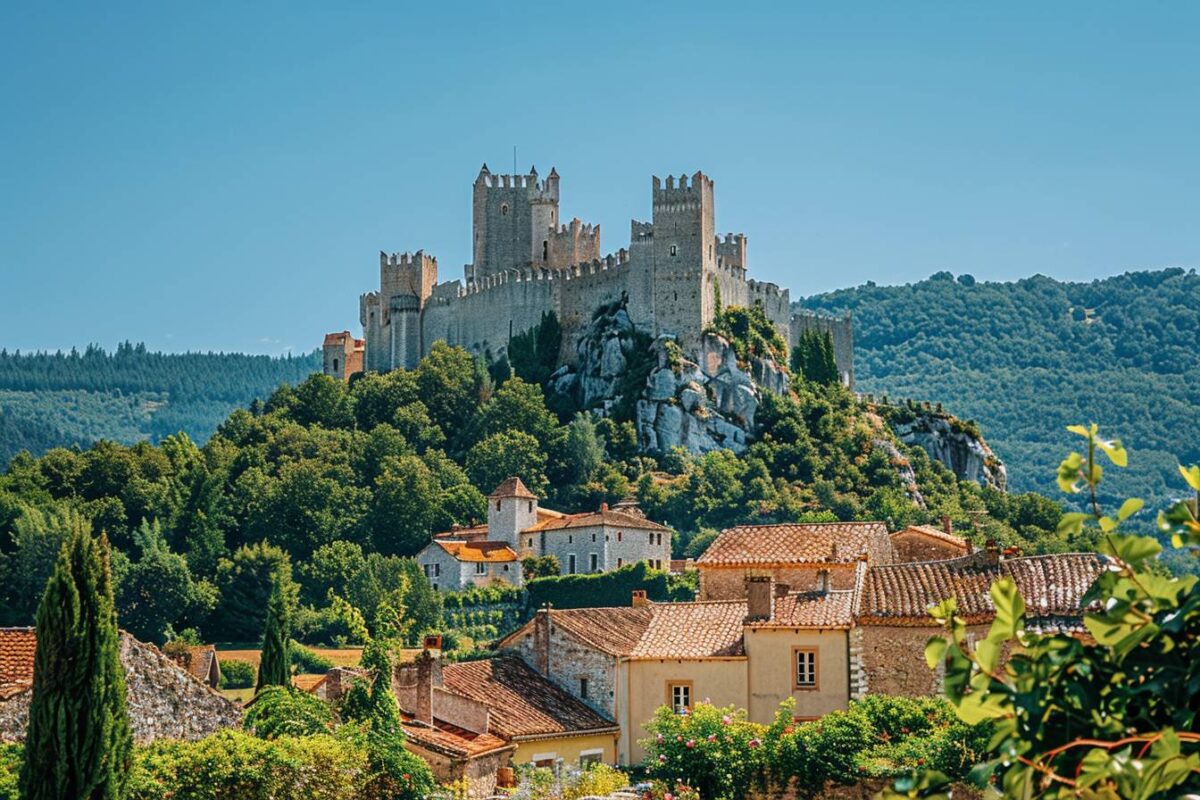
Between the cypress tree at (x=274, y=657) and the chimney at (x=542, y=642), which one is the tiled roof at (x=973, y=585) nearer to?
the chimney at (x=542, y=642)

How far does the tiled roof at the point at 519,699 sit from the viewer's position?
3512cm

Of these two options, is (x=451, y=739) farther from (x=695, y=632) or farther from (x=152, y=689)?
Answer: (x=695, y=632)

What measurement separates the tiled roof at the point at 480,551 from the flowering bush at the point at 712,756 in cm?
5371

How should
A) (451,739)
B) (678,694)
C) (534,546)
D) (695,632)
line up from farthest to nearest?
1. (534,546)
2. (695,632)
3. (678,694)
4. (451,739)

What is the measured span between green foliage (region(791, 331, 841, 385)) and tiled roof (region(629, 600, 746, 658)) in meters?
65.9

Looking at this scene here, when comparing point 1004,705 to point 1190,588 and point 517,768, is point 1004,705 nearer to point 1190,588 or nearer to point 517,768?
point 1190,588

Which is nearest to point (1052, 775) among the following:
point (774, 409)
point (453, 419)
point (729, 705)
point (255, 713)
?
point (255, 713)

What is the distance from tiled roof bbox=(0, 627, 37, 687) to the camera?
99.2 ft

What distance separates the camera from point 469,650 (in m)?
70.3

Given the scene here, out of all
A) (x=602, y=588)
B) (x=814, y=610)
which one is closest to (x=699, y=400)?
(x=602, y=588)

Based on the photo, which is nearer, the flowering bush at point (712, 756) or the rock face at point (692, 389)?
the flowering bush at point (712, 756)

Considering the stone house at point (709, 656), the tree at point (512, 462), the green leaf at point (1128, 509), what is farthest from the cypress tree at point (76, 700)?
the tree at point (512, 462)

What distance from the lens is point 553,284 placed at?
10569 cm

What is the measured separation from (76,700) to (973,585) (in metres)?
16.9
